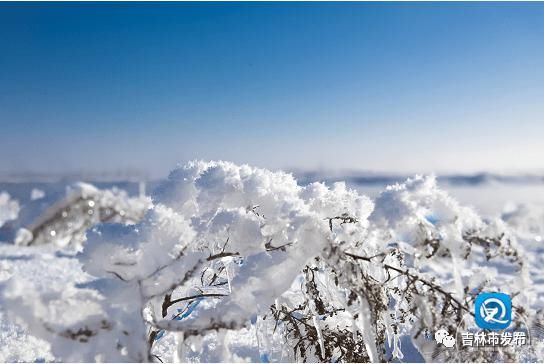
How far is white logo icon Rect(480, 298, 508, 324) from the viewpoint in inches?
141

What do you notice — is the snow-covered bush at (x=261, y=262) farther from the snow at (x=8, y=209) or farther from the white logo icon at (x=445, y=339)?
the snow at (x=8, y=209)

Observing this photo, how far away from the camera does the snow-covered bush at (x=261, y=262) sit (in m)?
2.88

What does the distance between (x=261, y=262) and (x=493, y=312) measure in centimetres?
190

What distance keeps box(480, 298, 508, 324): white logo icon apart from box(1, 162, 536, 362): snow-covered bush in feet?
0.34

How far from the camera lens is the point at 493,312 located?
3.58 metres

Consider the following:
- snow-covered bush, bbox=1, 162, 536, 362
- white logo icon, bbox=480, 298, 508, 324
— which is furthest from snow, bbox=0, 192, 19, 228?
white logo icon, bbox=480, 298, 508, 324

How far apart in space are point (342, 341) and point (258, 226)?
185 centimetres

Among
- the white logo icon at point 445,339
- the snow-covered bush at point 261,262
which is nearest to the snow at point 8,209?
the snow-covered bush at point 261,262

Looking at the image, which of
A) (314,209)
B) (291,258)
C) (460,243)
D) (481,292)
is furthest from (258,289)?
(481,292)

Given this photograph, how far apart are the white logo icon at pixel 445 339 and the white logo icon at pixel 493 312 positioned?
0.30m

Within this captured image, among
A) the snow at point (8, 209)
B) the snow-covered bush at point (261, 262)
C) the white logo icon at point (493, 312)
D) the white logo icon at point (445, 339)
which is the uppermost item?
the snow at point (8, 209)

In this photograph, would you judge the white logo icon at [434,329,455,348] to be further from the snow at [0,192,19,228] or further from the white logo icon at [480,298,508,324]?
the snow at [0,192,19,228]

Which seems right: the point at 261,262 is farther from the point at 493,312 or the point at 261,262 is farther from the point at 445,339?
the point at 493,312

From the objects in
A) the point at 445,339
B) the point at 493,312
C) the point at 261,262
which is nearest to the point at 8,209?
the point at 261,262
